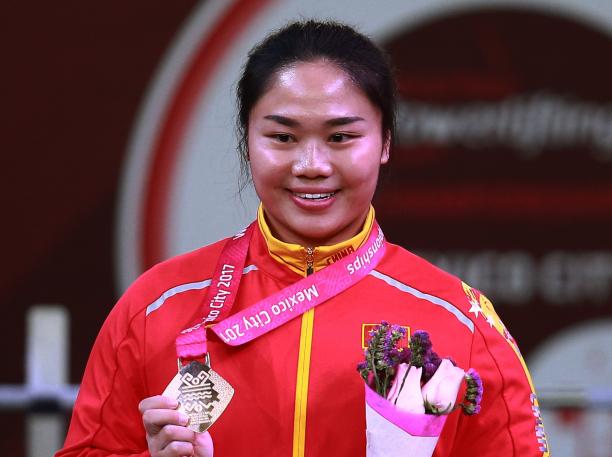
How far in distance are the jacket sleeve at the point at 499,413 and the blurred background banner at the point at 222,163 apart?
158 cm

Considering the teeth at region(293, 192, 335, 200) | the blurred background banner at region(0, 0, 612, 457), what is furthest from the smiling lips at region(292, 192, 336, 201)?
the blurred background banner at region(0, 0, 612, 457)

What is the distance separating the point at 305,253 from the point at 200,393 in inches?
12.1

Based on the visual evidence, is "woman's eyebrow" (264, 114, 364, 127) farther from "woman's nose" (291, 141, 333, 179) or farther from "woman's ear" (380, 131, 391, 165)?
"woman's ear" (380, 131, 391, 165)

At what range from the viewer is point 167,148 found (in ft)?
12.0

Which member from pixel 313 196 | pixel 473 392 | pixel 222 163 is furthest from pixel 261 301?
pixel 222 163

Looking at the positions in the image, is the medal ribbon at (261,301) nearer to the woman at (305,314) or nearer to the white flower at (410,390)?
the woman at (305,314)

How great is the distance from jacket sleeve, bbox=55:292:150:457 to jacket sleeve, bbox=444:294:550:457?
0.51 metres

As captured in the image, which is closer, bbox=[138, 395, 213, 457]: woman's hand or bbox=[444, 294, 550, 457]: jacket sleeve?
bbox=[138, 395, 213, 457]: woman's hand

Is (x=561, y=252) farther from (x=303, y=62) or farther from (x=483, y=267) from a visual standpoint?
(x=303, y=62)

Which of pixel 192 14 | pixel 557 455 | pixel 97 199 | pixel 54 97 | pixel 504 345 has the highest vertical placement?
pixel 192 14

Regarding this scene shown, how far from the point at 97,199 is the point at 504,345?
183 centimetres

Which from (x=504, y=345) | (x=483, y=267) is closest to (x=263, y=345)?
(x=504, y=345)

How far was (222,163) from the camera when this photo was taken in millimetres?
3660

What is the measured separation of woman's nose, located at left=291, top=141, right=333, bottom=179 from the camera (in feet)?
6.60
